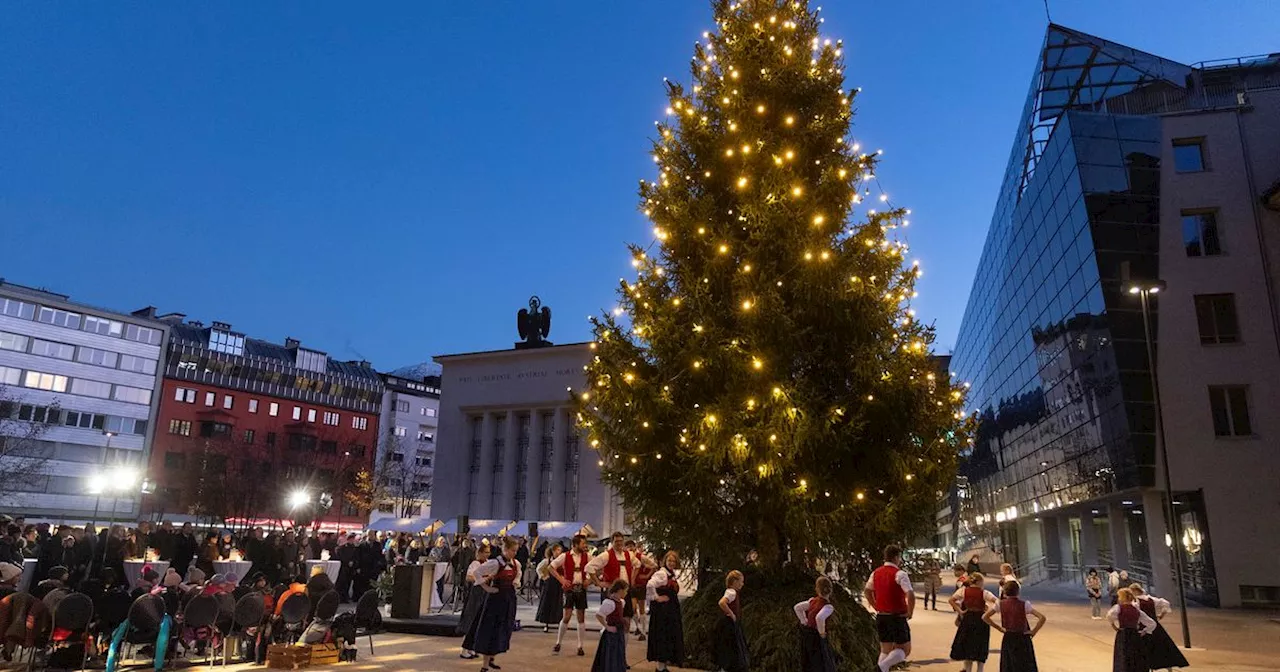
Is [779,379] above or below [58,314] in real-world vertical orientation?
below

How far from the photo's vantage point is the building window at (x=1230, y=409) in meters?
30.3

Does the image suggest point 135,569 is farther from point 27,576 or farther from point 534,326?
point 534,326

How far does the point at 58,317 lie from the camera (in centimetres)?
7294

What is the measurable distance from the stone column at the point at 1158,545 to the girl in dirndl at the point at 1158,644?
2318cm

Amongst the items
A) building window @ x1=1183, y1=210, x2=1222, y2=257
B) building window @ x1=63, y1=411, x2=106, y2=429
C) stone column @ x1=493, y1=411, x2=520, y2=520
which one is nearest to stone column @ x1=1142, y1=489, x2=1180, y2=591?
building window @ x1=1183, y1=210, x2=1222, y2=257

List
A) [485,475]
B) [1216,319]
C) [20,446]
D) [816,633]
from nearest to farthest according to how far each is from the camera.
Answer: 1. [816,633]
2. [1216,319]
3. [485,475]
4. [20,446]

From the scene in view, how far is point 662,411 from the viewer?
1391 centimetres

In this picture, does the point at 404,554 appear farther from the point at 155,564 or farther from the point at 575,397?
the point at 575,397

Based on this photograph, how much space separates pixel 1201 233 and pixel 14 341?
283 feet

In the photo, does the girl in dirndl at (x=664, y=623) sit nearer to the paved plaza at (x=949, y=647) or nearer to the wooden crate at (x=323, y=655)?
the paved plaza at (x=949, y=647)

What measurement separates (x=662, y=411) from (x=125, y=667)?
9.15 meters

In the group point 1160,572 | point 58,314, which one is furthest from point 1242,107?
point 58,314

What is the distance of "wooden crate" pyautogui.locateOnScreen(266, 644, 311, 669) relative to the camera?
1213cm

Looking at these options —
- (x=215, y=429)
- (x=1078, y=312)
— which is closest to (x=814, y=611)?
(x=1078, y=312)
